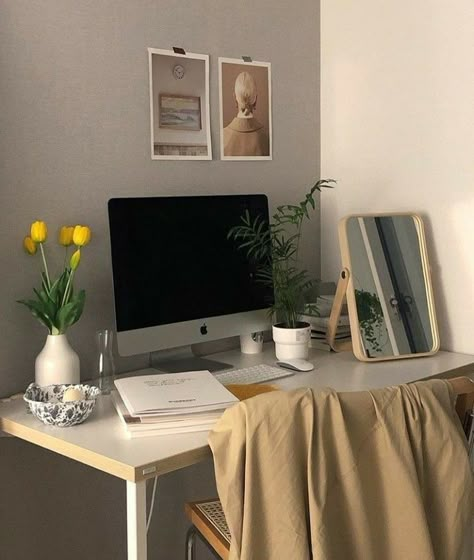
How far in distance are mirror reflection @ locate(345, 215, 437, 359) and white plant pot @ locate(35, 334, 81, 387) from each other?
868 mm

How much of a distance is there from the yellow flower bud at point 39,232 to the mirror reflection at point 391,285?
0.92 m

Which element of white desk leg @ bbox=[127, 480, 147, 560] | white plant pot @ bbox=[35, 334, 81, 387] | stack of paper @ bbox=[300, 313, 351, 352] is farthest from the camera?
stack of paper @ bbox=[300, 313, 351, 352]

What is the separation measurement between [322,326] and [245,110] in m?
0.70

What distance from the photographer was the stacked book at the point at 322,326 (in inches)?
99.2

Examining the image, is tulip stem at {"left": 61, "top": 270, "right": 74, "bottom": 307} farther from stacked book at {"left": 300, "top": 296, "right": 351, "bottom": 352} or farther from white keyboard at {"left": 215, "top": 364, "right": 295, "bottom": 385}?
stacked book at {"left": 300, "top": 296, "right": 351, "bottom": 352}

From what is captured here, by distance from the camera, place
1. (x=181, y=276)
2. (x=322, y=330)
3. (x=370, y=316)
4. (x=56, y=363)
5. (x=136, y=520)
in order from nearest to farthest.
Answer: (x=136, y=520)
(x=56, y=363)
(x=181, y=276)
(x=370, y=316)
(x=322, y=330)

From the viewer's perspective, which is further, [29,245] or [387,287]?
[387,287]

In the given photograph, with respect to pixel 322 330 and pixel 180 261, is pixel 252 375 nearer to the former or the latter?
pixel 180 261

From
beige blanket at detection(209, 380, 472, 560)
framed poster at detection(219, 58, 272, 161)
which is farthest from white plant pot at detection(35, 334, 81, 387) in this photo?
framed poster at detection(219, 58, 272, 161)

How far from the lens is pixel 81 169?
211 centimetres

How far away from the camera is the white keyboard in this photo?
211 centimetres

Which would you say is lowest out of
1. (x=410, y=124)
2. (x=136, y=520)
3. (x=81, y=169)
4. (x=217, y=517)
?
(x=217, y=517)

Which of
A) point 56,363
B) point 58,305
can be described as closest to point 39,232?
point 58,305

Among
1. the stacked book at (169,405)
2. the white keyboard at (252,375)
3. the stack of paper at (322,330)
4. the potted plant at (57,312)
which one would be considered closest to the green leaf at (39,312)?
the potted plant at (57,312)
